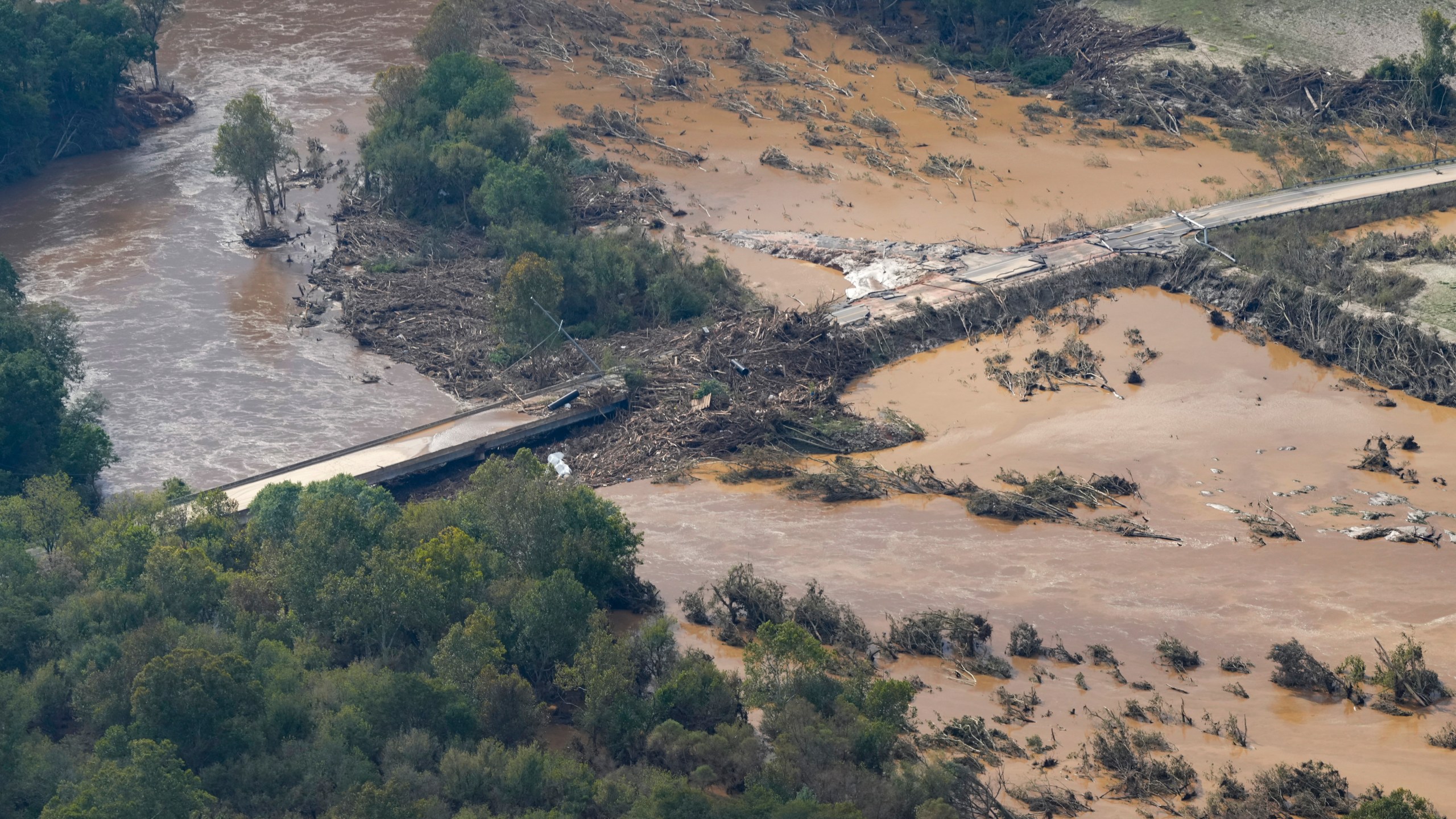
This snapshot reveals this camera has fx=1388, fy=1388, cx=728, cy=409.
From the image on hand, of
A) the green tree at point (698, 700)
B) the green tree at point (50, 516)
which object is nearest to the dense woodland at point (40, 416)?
the green tree at point (50, 516)

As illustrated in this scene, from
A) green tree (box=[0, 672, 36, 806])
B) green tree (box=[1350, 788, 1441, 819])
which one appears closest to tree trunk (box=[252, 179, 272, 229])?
green tree (box=[0, 672, 36, 806])

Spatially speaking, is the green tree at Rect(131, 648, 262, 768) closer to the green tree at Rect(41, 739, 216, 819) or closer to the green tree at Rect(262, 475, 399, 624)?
the green tree at Rect(41, 739, 216, 819)

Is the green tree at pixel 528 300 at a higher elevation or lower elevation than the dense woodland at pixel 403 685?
higher

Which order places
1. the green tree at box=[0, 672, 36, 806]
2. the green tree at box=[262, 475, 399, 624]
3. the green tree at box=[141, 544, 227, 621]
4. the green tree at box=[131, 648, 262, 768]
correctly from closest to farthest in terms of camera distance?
1. the green tree at box=[0, 672, 36, 806]
2. the green tree at box=[131, 648, 262, 768]
3. the green tree at box=[141, 544, 227, 621]
4. the green tree at box=[262, 475, 399, 624]

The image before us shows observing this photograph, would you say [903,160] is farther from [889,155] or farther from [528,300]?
[528,300]

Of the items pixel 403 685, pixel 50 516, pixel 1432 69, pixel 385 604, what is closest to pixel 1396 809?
pixel 403 685

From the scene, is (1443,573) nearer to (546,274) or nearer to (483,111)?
(546,274)

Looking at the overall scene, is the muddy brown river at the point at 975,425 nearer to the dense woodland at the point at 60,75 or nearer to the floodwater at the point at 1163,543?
the floodwater at the point at 1163,543
